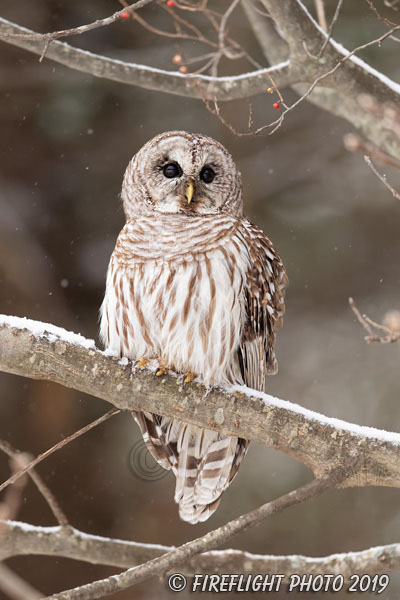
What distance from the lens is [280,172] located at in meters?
7.20

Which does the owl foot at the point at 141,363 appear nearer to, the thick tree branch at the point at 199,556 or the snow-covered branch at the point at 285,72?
the thick tree branch at the point at 199,556

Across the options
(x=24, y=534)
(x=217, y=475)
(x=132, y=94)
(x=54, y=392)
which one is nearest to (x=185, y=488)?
(x=217, y=475)

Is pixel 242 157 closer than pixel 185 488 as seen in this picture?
No

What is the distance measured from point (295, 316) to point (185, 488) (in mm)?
3659

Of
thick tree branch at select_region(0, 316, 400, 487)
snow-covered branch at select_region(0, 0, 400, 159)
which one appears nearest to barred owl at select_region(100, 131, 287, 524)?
thick tree branch at select_region(0, 316, 400, 487)

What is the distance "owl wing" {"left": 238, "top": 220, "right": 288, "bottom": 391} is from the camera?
361cm

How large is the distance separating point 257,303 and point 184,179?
2.23 feet

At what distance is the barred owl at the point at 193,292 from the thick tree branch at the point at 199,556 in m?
0.24

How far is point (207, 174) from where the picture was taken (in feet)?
12.6

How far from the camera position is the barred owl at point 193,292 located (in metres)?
→ 3.50

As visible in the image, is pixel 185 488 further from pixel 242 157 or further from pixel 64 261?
pixel 242 157

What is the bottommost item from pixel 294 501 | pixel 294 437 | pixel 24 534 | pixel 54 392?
pixel 24 534

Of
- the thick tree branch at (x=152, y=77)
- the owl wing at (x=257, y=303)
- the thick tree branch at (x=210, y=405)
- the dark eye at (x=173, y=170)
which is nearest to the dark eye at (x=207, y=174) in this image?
the dark eye at (x=173, y=170)

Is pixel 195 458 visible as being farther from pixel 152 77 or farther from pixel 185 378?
pixel 152 77
